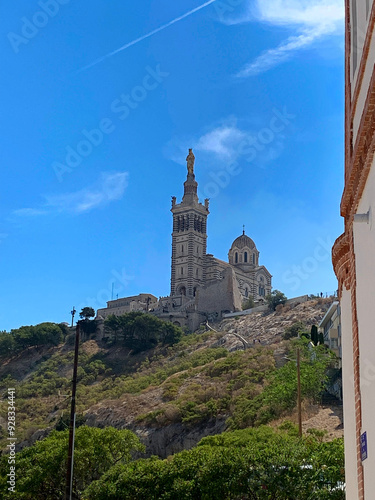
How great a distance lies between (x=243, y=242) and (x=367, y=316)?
99.8 metres

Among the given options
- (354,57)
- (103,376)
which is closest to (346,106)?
(354,57)

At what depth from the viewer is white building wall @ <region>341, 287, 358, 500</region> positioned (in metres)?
9.18

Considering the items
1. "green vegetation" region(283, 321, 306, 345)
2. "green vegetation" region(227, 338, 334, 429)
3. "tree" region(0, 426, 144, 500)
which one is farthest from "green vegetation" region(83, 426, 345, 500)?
"green vegetation" region(283, 321, 306, 345)

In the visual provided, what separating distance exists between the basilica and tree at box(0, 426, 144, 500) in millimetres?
61723

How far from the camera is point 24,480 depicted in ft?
85.6

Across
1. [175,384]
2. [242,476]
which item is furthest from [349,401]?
[175,384]

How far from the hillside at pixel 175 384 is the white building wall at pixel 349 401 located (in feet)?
78.1

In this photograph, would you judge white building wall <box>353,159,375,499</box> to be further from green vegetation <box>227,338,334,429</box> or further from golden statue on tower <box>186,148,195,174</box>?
golden statue on tower <box>186,148,195,174</box>

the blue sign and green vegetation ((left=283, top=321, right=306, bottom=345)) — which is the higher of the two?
green vegetation ((left=283, top=321, right=306, bottom=345))

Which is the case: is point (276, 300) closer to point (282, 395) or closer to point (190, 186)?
point (190, 186)

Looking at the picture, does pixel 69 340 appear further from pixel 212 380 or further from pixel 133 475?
pixel 133 475

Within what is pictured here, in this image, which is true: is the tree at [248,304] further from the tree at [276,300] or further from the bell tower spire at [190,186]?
the bell tower spire at [190,186]

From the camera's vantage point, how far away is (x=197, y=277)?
3971 inches

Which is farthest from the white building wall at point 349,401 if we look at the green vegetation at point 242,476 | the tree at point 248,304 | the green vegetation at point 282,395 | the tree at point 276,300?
the tree at point 248,304
